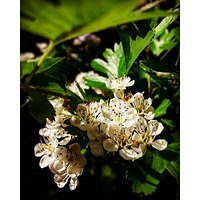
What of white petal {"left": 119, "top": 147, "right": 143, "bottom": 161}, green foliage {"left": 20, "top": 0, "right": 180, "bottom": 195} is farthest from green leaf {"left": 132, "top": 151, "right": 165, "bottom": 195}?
white petal {"left": 119, "top": 147, "right": 143, "bottom": 161}

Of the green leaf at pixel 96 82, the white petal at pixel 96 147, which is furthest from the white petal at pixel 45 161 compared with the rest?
the green leaf at pixel 96 82

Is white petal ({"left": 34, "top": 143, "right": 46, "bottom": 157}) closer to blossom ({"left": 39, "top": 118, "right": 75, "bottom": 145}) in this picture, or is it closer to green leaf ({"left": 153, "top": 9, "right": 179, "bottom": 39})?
blossom ({"left": 39, "top": 118, "right": 75, "bottom": 145})

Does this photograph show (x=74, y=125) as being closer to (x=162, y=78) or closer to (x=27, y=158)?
(x=162, y=78)

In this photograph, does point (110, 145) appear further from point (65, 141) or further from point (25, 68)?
point (25, 68)
